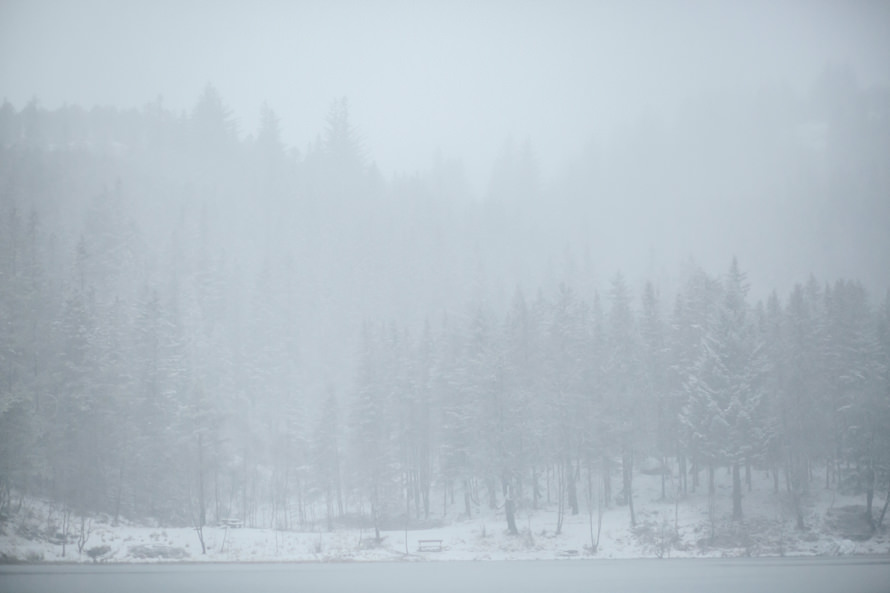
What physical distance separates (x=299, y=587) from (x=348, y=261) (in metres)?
77.6

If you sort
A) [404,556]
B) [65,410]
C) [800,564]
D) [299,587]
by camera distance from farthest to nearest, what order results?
1. [65,410]
2. [404,556]
3. [800,564]
4. [299,587]

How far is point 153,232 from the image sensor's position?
297ft

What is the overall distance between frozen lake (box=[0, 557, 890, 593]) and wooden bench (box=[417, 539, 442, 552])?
8.40 metres

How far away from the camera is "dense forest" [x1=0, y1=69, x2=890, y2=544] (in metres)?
42.8

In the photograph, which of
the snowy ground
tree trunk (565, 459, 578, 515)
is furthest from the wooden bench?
tree trunk (565, 459, 578, 515)

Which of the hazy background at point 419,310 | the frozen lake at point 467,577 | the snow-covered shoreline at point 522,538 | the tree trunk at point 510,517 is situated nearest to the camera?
the frozen lake at point 467,577

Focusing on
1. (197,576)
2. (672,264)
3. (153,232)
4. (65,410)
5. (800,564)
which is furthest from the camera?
(672,264)

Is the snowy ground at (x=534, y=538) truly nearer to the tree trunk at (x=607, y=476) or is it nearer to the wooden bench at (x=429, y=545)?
the wooden bench at (x=429, y=545)

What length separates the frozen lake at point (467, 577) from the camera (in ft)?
66.1

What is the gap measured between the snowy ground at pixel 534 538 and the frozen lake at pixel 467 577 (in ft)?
15.8

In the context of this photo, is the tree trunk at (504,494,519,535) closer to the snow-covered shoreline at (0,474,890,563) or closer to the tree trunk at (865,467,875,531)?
the snow-covered shoreline at (0,474,890,563)

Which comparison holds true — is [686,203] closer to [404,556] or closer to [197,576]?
[404,556]

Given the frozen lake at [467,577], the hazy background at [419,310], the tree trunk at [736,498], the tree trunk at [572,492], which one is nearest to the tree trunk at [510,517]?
the hazy background at [419,310]

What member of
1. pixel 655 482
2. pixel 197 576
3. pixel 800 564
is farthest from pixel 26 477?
pixel 655 482
